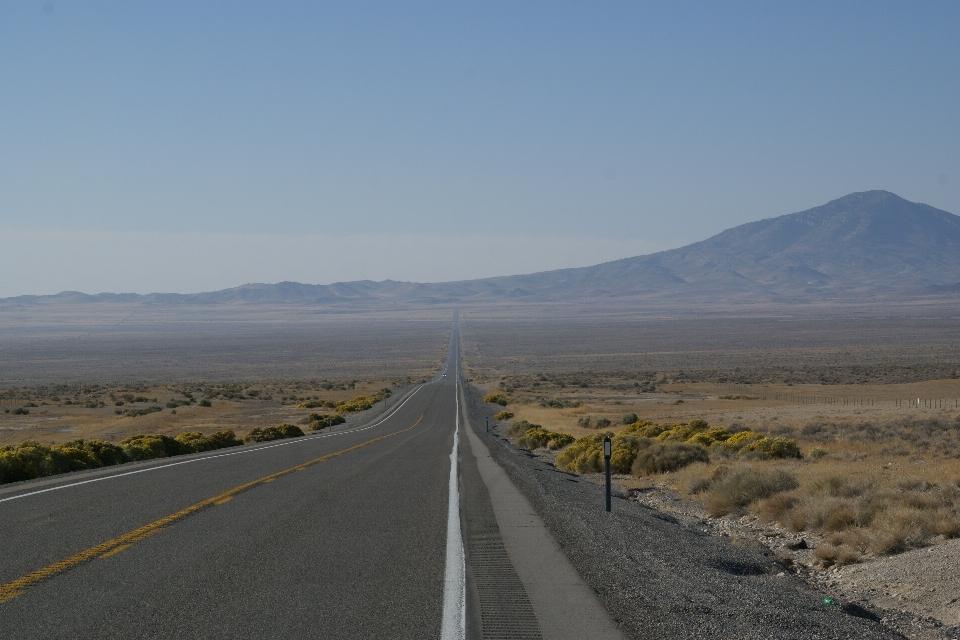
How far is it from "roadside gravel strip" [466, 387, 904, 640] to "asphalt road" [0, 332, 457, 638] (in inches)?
55.9

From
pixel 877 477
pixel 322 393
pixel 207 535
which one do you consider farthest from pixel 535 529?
pixel 322 393

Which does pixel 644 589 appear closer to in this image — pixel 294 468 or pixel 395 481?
pixel 395 481

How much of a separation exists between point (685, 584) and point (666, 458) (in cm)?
1354

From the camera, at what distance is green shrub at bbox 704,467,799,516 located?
49.2 ft

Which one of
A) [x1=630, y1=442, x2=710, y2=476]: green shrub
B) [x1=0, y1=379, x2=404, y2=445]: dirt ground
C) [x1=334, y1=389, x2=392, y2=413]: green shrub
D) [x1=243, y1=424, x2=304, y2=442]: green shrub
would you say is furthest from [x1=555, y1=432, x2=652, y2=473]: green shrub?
[x1=334, y1=389, x2=392, y2=413]: green shrub

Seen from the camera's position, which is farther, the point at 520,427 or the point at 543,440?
the point at 520,427

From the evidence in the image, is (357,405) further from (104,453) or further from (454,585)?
(454,585)

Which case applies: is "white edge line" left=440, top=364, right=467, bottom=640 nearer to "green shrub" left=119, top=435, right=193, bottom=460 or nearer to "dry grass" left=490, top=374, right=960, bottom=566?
"dry grass" left=490, top=374, right=960, bottom=566

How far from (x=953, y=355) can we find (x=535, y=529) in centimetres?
10629

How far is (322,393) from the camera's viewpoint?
267 ft

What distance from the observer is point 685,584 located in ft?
25.2

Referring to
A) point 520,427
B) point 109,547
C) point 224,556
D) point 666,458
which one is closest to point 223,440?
point 520,427

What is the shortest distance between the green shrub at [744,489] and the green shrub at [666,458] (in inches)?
210

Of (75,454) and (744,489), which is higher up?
(75,454)
